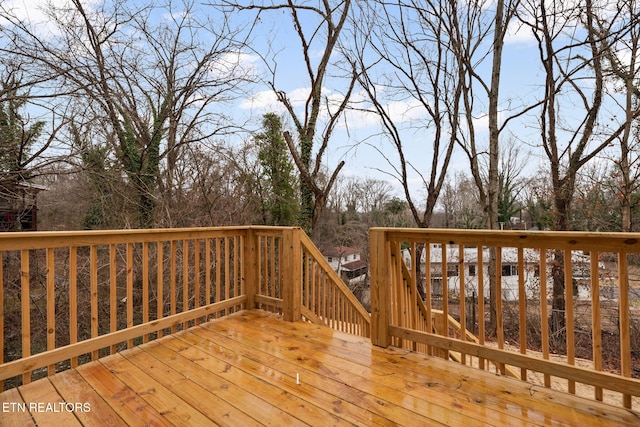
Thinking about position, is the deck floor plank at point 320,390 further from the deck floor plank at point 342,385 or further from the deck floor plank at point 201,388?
the deck floor plank at point 201,388

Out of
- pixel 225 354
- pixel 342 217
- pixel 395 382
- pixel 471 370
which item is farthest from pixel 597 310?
pixel 342 217

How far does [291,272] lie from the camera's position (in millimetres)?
3348

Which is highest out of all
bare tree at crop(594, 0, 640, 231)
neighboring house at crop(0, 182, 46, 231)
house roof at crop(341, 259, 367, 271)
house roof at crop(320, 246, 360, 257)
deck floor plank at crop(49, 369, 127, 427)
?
bare tree at crop(594, 0, 640, 231)

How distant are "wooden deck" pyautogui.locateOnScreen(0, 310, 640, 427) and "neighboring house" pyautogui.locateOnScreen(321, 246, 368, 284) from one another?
11.3m

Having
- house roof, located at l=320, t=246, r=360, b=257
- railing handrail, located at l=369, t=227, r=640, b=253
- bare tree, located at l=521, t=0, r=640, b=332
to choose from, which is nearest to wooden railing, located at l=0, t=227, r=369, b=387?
railing handrail, located at l=369, t=227, r=640, b=253

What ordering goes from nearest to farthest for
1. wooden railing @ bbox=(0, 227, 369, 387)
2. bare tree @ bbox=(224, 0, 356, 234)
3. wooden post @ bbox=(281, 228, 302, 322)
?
wooden railing @ bbox=(0, 227, 369, 387) < wooden post @ bbox=(281, 228, 302, 322) < bare tree @ bbox=(224, 0, 356, 234)

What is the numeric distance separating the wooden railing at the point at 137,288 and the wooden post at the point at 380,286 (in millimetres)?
981

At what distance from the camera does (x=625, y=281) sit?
173 cm

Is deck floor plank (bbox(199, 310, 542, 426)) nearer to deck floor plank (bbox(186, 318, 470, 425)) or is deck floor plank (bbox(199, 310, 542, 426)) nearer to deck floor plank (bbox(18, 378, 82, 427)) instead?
deck floor plank (bbox(186, 318, 470, 425))

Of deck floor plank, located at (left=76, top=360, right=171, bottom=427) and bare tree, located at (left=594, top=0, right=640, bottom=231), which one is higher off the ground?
bare tree, located at (left=594, top=0, right=640, bottom=231)

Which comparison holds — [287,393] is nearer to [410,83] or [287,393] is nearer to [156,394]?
[156,394]

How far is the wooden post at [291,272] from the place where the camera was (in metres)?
3.32

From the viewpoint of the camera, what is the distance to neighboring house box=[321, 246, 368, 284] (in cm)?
1391

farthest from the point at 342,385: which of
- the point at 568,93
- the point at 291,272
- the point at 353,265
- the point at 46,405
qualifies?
the point at 353,265
